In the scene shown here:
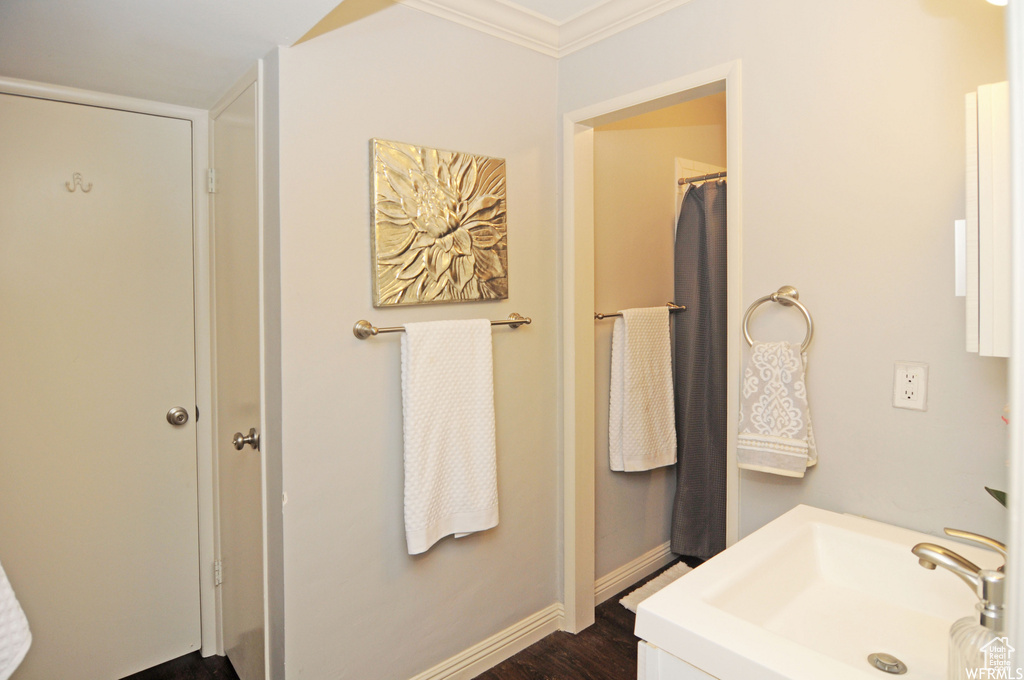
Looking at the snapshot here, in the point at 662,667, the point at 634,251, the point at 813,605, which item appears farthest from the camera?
the point at 634,251

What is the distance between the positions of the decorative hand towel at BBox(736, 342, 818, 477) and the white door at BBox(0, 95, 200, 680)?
1826 millimetres

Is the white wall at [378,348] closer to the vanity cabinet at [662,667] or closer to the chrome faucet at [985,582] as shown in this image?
the vanity cabinet at [662,667]

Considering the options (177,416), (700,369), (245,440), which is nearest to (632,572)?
(700,369)

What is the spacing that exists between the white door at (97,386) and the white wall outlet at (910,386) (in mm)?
2143

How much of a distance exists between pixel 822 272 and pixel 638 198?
3.77 feet

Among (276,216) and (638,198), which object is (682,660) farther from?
(638,198)

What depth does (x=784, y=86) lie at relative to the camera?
1604 mm

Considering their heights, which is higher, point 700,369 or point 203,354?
point 203,354

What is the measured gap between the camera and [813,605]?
1.29 m

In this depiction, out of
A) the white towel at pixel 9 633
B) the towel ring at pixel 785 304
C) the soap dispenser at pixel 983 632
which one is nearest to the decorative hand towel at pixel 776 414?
the towel ring at pixel 785 304

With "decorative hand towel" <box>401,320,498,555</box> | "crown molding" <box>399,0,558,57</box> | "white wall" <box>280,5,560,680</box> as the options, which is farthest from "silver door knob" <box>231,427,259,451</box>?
"crown molding" <box>399,0,558,57</box>

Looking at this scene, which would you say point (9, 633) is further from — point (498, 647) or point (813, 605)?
point (498, 647)

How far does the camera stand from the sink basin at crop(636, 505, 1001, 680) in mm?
966

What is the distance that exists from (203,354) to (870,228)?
209 cm
